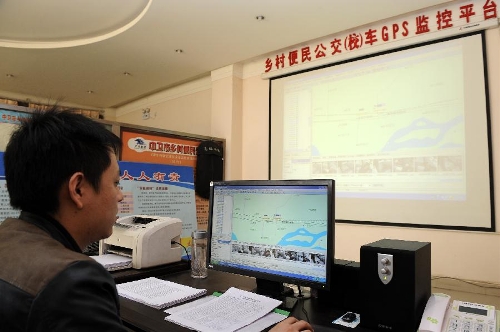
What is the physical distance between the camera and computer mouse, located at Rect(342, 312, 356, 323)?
→ 1042mm

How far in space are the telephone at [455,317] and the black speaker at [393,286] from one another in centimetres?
3

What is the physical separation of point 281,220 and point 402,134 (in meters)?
2.01

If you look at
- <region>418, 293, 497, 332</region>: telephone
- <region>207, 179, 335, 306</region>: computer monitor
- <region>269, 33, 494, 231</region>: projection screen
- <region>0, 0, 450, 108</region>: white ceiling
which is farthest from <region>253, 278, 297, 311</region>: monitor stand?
<region>0, 0, 450, 108</region>: white ceiling

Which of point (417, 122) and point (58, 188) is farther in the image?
point (417, 122)

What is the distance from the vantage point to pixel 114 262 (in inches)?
61.2

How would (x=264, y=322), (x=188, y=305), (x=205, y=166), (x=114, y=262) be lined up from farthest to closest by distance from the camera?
(x=205, y=166), (x=114, y=262), (x=188, y=305), (x=264, y=322)

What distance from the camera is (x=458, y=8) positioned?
8.47ft

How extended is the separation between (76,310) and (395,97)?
2.85m

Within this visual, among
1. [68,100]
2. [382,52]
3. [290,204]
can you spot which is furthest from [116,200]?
[68,100]

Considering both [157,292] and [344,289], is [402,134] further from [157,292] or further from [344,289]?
[157,292]

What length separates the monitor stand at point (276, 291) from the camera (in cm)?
121

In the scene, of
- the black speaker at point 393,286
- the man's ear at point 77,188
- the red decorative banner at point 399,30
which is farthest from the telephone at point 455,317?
the red decorative banner at point 399,30

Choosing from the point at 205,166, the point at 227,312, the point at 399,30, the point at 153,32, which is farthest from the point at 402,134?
the point at 153,32

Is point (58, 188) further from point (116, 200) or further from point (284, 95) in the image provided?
point (284, 95)
